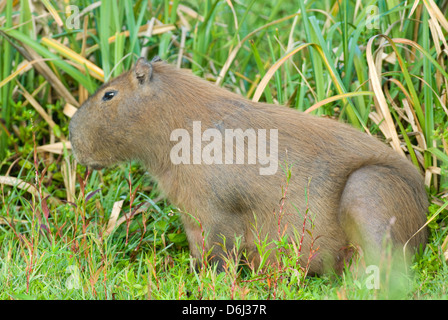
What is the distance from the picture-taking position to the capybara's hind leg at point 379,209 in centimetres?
321

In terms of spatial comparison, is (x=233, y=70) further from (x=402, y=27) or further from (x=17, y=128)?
(x=17, y=128)

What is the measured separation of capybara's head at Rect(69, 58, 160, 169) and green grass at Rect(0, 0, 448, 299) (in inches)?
6.8

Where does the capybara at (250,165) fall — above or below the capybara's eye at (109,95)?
below

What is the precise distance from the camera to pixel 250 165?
3.41 metres

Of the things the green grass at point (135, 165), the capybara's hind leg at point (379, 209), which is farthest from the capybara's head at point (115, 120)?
the capybara's hind leg at point (379, 209)

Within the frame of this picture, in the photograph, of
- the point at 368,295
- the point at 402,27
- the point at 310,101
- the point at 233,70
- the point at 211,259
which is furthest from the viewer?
the point at 233,70

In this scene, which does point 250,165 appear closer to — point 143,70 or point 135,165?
point 143,70

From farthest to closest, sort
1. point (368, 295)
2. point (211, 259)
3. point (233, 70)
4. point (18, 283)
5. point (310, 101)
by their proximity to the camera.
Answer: point (233, 70), point (310, 101), point (211, 259), point (18, 283), point (368, 295)

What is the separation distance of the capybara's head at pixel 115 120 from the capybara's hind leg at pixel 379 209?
1167 mm

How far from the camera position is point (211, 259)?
3.53 metres

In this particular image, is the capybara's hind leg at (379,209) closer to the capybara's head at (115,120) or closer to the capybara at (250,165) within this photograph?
the capybara at (250,165)

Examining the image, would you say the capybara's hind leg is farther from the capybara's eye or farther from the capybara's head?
the capybara's eye
